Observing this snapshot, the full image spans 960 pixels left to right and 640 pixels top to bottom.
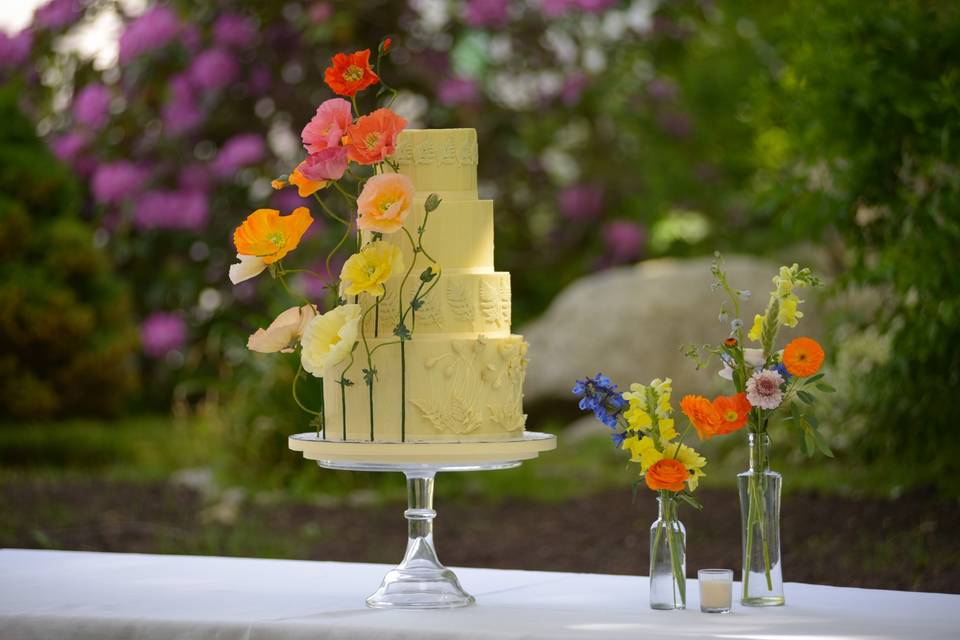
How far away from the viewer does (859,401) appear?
243 inches

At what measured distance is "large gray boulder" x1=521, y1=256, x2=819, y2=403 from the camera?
31.0 ft

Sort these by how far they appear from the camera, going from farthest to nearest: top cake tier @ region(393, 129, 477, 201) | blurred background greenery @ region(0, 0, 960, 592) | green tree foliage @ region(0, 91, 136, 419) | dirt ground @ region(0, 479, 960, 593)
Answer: green tree foliage @ region(0, 91, 136, 419)
blurred background greenery @ region(0, 0, 960, 592)
dirt ground @ region(0, 479, 960, 593)
top cake tier @ region(393, 129, 477, 201)

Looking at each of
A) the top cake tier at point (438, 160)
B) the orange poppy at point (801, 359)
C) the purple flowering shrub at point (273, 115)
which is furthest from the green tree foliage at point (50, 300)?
the orange poppy at point (801, 359)

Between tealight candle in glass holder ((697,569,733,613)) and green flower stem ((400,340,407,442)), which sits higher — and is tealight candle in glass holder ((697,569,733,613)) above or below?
below

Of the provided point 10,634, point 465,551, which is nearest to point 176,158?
point 465,551

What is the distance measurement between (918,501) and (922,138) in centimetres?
164

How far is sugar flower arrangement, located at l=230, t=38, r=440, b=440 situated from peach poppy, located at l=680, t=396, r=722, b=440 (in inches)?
23.2

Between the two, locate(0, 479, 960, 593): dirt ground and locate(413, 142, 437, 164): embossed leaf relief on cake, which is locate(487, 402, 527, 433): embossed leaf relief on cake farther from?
locate(0, 479, 960, 593): dirt ground

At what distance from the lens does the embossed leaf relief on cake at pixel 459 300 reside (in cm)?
300

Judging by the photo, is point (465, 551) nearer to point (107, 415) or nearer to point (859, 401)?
point (859, 401)

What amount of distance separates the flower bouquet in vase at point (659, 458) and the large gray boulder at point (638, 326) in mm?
6381

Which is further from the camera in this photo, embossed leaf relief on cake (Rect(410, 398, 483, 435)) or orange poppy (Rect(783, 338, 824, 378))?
embossed leaf relief on cake (Rect(410, 398, 483, 435))

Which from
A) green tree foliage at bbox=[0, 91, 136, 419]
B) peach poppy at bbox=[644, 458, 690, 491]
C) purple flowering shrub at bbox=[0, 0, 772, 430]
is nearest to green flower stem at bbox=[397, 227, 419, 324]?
peach poppy at bbox=[644, 458, 690, 491]

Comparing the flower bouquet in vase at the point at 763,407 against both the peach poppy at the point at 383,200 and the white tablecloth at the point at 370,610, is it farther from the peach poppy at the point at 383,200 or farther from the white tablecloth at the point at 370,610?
the peach poppy at the point at 383,200
